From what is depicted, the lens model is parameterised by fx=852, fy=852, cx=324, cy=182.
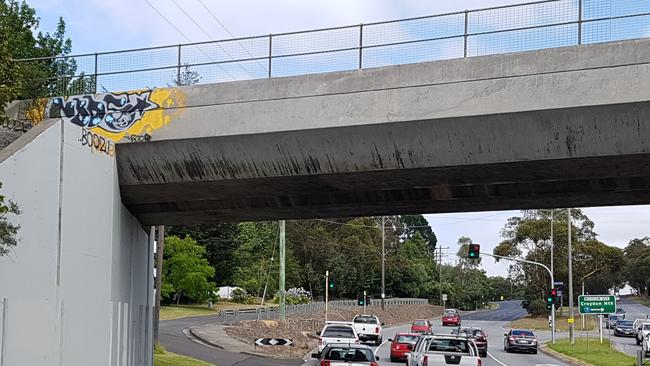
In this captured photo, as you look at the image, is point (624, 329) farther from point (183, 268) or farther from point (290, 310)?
point (183, 268)

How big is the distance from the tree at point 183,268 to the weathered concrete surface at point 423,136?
42.3 m

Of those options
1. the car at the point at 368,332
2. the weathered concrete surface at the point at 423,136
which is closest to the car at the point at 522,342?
the car at the point at 368,332

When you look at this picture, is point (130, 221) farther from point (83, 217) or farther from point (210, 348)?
point (210, 348)

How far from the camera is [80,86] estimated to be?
2080 cm

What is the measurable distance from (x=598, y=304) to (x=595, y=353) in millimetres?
2536

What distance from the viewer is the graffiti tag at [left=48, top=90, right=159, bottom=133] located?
1955 cm

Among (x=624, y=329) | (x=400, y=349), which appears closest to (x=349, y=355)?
(x=400, y=349)

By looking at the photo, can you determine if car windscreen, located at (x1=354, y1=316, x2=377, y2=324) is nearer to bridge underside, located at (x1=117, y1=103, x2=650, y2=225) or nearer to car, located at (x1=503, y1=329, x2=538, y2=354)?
car, located at (x1=503, y1=329, x2=538, y2=354)

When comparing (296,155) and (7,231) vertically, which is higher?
(296,155)

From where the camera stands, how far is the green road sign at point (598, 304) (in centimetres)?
3931

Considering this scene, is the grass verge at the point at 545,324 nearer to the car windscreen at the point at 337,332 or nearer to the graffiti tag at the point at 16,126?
the car windscreen at the point at 337,332

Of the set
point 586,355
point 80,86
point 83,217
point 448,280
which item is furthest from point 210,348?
point 448,280

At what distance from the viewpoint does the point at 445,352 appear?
2258 cm

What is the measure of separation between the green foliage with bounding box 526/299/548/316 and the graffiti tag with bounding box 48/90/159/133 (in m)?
81.4
